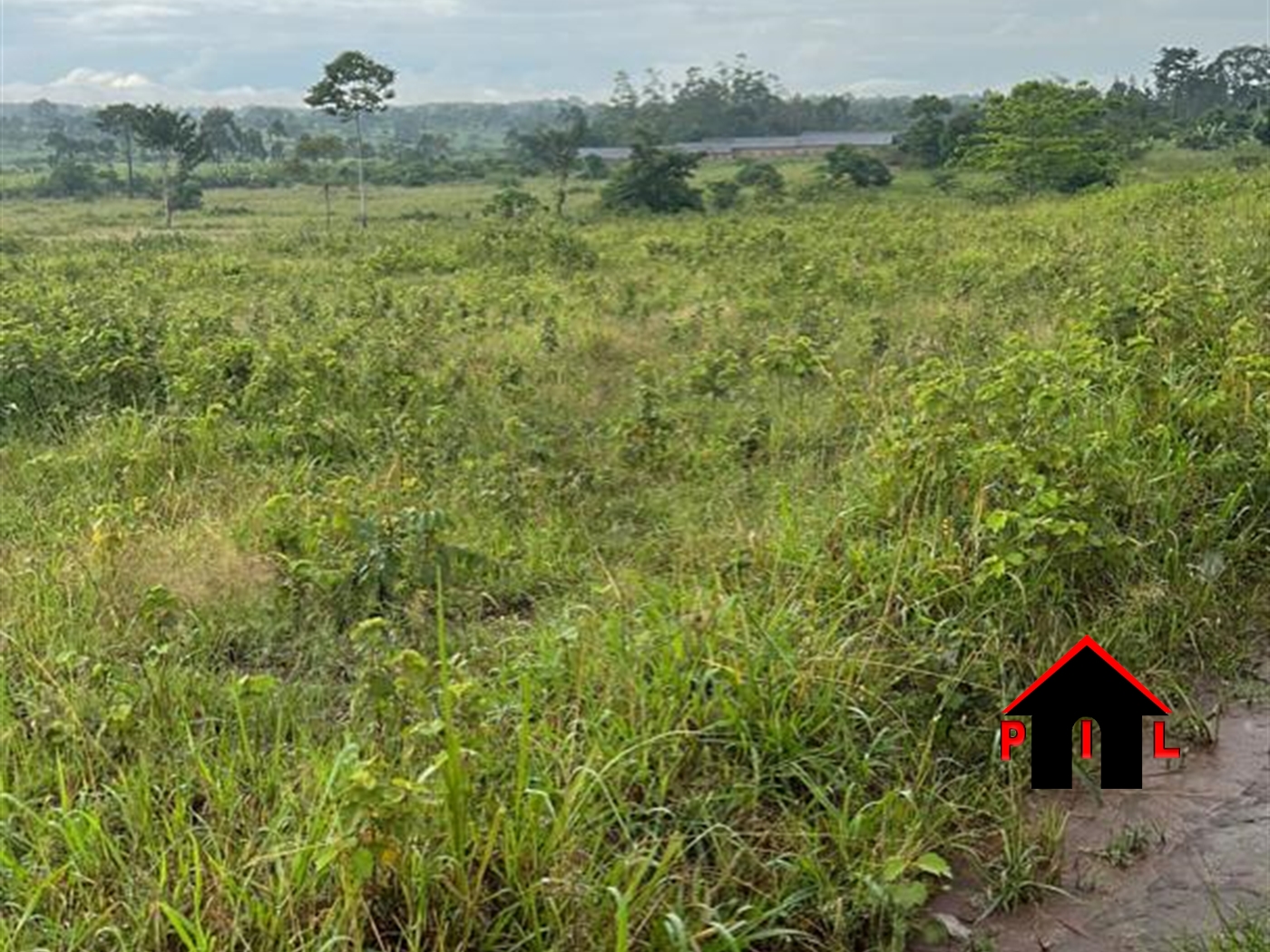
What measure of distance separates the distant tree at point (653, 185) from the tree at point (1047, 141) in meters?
5.51

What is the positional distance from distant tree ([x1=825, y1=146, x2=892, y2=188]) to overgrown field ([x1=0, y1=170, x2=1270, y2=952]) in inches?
710

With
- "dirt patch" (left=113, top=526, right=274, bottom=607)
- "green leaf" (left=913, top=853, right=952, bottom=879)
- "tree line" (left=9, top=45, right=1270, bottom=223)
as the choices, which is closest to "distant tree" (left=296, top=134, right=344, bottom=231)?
"tree line" (left=9, top=45, right=1270, bottom=223)

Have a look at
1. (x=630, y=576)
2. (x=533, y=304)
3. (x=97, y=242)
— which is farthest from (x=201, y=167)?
(x=630, y=576)

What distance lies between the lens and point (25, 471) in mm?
4281

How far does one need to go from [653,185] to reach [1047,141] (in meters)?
6.84

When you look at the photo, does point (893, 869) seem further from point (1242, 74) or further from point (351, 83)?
point (1242, 74)

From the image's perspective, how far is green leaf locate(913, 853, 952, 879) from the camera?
2.04 meters

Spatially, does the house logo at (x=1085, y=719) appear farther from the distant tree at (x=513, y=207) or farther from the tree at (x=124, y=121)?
the tree at (x=124, y=121)

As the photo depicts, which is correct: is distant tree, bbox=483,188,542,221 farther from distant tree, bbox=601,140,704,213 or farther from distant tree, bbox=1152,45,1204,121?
distant tree, bbox=1152,45,1204,121

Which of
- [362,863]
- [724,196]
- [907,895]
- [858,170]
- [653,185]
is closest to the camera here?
[362,863]

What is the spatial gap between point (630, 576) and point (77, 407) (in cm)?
328

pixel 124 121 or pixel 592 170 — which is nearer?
pixel 124 121

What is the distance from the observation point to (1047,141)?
20.5 m

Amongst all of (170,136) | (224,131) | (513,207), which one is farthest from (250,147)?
(513,207)
